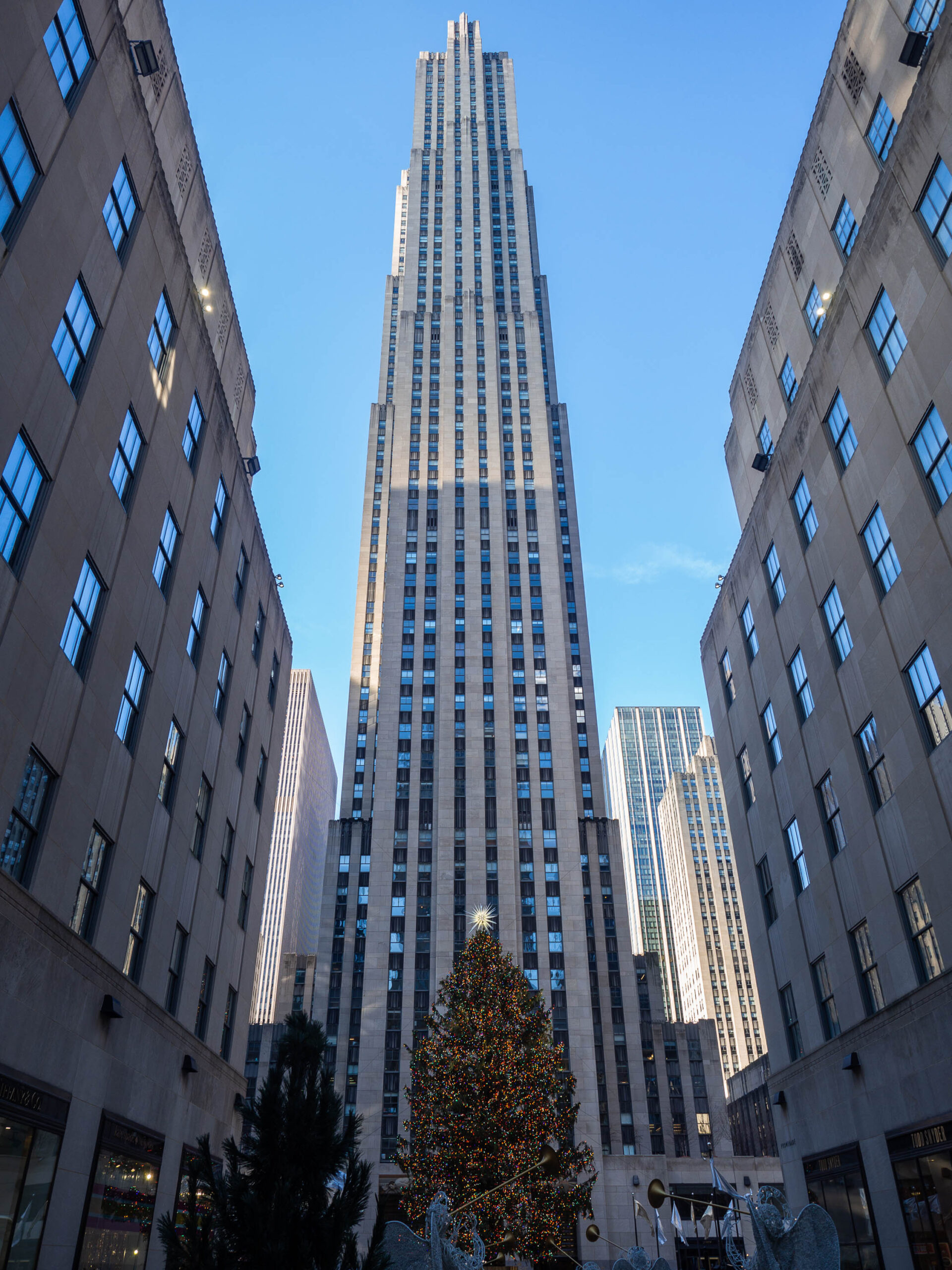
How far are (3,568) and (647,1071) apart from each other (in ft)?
288

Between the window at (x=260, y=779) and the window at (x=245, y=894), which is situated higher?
the window at (x=260, y=779)

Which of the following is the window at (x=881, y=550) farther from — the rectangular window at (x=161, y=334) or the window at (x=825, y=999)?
the rectangular window at (x=161, y=334)

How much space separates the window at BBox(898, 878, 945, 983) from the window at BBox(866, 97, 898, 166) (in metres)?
19.9

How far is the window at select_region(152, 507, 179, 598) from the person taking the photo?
81.5ft

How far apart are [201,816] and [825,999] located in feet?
68.0

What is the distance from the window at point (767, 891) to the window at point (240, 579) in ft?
72.4

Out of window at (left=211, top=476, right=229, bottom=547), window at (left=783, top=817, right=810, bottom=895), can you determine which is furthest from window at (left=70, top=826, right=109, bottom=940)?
window at (left=783, top=817, right=810, bottom=895)

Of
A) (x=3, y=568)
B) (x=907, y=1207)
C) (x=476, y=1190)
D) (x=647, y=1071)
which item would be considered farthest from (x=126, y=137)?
(x=647, y=1071)

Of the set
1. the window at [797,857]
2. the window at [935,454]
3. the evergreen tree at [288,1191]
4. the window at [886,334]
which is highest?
the window at [886,334]

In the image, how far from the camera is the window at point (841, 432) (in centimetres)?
2714

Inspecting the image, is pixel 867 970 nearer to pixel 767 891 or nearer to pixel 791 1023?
pixel 791 1023

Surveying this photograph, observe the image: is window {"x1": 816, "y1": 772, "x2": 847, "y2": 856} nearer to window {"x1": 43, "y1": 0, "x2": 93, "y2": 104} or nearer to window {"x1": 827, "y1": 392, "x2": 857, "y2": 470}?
window {"x1": 827, "y1": 392, "x2": 857, "y2": 470}

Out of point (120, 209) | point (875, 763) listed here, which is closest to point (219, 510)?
point (120, 209)

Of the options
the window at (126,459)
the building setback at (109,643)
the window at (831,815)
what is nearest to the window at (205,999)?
the building setback at (109,643)
